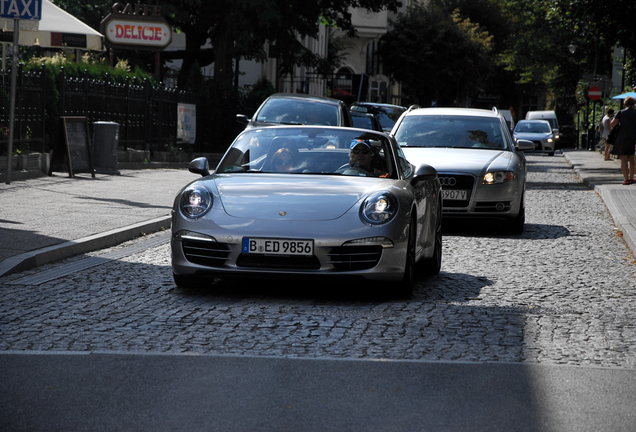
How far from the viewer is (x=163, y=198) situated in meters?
14.7

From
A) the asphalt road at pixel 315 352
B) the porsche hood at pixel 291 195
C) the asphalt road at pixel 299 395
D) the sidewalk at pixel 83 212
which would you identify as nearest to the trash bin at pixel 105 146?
the sidewalk at pixel 83 212

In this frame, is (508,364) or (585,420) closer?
(585,420)

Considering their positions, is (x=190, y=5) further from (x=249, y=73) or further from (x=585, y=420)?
(x=585, y=420)

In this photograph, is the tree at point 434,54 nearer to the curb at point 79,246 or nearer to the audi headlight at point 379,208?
the curb at point 79,246

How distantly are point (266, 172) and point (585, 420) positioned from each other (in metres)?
4.16

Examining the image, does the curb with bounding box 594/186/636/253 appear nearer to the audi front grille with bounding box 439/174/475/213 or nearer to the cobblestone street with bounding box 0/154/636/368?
the cobblestone street with bounding box 0/154/636/368

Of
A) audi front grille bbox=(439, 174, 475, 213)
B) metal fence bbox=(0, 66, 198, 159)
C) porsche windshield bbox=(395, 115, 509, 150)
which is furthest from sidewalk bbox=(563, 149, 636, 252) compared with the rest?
metal fence bbox=(0, 66, 198, 159)

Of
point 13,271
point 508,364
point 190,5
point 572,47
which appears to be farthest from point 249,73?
point 508,364

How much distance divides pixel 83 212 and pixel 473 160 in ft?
15.8

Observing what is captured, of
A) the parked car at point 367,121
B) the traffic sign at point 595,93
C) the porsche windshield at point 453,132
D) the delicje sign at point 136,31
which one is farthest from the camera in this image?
the traffic sign at point 595,93

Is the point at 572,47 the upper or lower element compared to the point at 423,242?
upper

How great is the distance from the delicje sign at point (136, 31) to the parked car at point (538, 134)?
64.0 feet

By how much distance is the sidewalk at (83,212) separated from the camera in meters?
9.05

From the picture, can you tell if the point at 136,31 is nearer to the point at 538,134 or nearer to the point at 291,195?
the point at 538,134
